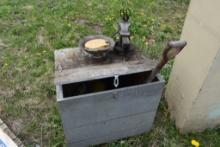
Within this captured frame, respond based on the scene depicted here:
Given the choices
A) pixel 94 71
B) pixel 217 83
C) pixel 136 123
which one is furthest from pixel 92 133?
pixel 217 83

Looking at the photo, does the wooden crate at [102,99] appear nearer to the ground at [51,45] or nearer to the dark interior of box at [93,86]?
the dark interior of box at [93,86]

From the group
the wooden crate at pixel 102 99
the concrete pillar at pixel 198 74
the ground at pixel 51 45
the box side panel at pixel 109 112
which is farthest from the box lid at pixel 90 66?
the ground at pixel 51 45

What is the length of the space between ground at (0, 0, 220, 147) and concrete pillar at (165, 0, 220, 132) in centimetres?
15

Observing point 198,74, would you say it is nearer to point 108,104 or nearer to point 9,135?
point 108,104

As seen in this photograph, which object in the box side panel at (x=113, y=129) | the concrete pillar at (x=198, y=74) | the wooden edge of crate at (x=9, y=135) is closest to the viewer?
the concrete pillar at (x=198, y=74)

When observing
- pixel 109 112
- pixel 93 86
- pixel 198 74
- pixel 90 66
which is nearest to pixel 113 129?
pixel 109 112

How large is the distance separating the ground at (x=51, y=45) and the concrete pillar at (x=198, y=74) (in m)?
0.15

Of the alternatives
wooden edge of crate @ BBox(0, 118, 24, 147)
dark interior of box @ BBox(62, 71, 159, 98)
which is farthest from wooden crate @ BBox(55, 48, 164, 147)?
wooden edge of crate @ BBox(0, 118, 24, 147)

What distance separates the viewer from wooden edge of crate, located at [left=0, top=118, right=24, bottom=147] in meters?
1.82

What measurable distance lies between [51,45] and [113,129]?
141cm

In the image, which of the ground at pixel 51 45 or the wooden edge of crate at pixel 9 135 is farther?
the ground at pixel 51 45

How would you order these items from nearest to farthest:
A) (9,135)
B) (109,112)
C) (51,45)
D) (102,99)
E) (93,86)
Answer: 1. (102,99)
2. (109,112)
3. (93,86)
4. (9,135)
5. (51,45)

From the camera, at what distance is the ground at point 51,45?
194 cm

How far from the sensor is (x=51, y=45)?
2.80 m
